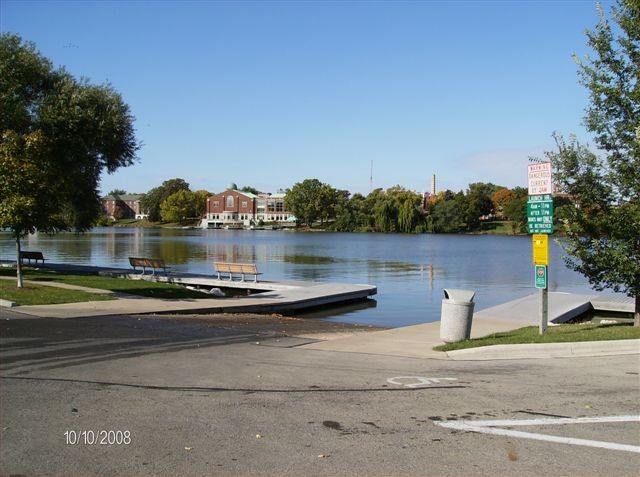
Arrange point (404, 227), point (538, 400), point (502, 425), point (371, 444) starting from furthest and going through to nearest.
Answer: point (404, 227)
point (538, 400)
point (502, 425)
point (371, 444)

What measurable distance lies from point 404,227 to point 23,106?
416 feet

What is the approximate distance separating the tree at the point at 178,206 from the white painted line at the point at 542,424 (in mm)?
192527

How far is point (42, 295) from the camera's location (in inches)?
698

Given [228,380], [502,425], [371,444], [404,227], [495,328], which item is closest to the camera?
[371,444]

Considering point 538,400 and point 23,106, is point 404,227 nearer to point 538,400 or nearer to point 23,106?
point 23,106

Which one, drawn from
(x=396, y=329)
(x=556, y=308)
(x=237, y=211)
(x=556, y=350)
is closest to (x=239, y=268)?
(x=396, y=329)

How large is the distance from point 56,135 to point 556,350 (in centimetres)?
2376

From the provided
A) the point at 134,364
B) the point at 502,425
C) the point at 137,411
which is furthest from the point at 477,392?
the point at 134,364

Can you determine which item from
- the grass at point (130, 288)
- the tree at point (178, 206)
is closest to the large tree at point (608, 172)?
the grass at point (130, 288)

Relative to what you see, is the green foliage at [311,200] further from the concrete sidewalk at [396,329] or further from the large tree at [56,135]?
the concrete sidewalk at [396,329]

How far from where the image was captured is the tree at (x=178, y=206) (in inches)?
7626

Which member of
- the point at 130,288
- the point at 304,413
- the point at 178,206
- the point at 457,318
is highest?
the point at 178,206

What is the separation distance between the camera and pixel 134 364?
9188 millimetres

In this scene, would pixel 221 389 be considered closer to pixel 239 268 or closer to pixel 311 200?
pixel 239 268
